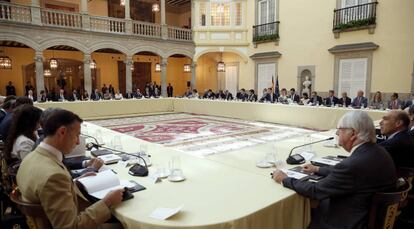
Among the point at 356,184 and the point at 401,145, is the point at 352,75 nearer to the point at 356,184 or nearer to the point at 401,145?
the point at 401,145

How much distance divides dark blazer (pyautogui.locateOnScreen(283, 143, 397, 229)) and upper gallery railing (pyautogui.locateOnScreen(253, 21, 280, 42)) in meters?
12.6

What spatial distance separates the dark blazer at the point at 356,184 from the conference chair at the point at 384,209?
0.11 feet

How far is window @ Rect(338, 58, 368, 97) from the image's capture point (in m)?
11.0

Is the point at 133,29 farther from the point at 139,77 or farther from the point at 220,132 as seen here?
the point at 220,132

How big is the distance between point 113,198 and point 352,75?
37.5ft

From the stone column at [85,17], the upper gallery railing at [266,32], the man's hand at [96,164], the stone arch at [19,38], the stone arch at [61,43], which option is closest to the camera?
the man's hand at [96,164]

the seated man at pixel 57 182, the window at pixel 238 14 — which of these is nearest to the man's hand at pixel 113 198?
the seated man at pixel 57 182

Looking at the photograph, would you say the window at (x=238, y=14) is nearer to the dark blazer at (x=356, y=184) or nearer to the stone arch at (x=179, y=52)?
the stone arch at (x=179, y=52)

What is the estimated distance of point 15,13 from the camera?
36.4 ft

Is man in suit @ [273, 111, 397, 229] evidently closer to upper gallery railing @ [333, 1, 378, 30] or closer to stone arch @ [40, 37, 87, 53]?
upper gallery railing @ [333, 1, 378, 30]

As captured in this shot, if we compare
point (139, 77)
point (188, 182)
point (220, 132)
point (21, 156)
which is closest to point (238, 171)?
point (188, 182)

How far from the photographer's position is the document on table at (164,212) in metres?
1.67

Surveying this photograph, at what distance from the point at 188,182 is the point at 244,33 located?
13771 mm

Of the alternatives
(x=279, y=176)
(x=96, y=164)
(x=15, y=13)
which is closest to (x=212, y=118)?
(x=15, y=13)
